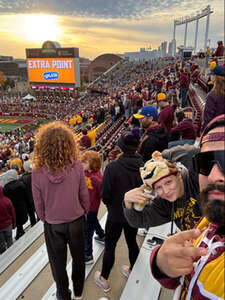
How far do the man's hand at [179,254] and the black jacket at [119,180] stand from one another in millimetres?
1398

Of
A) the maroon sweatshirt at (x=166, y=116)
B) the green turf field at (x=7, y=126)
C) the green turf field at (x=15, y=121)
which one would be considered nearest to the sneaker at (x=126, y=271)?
the maroon sweatshirt at (x=166, y=116)

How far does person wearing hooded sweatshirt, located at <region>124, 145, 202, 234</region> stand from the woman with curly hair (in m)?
0.69

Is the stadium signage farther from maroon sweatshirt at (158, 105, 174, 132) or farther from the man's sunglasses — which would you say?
the man's sunglasses

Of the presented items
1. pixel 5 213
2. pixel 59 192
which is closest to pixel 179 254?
pixel 59 192

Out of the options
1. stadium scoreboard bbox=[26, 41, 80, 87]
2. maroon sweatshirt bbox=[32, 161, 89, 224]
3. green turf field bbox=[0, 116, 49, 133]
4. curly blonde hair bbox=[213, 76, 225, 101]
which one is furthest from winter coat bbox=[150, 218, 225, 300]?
stadium scoreboard bbox=[26, 41, 80, 87]

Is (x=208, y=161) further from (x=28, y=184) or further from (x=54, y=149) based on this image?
(x=28, y=184)

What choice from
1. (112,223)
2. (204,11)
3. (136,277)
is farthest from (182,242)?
(204,11)

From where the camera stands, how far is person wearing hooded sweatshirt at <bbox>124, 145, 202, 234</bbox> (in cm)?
137

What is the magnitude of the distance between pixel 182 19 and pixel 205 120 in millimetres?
55129

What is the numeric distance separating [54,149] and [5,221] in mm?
1995

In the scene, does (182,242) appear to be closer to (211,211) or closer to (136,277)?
(211,211)

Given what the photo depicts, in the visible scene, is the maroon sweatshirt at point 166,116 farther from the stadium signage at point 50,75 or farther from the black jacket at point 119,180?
the stadium signage at point 50,75

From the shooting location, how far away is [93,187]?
276cm

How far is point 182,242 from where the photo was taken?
87cm
